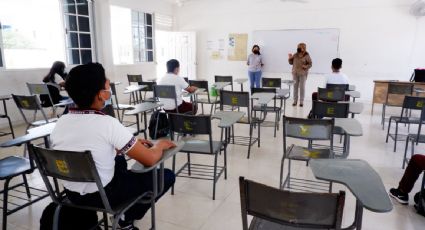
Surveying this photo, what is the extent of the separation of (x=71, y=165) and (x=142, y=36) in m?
7.21

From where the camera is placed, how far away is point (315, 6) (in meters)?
7.37

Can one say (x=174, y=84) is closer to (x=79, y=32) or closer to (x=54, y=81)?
(x=54, y=81)

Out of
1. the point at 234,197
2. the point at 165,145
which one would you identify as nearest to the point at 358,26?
the point at 234,197

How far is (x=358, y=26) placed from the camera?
23.2ft

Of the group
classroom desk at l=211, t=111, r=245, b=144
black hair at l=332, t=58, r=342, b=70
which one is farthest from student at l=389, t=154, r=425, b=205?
black hair at l=332, t=58, r=342, b=70

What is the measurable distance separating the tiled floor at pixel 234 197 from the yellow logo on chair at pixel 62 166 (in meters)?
0.98

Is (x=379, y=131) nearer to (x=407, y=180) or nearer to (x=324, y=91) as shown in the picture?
(x=324, y=91)

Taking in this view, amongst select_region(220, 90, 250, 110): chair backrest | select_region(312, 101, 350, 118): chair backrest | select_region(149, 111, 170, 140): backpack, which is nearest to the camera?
select_region(312, 101, 350, 118): chair backrest

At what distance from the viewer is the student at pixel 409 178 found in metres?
2.27

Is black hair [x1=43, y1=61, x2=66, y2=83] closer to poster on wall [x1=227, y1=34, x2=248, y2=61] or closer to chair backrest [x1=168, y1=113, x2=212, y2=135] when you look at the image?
chair backrest [x1=168, y1=113, x2=212, y2=135]

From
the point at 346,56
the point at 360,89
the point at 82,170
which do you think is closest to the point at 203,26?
the point at 346,56

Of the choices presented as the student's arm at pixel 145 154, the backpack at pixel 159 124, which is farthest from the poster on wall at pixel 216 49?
the student's arm at pixel 145 154

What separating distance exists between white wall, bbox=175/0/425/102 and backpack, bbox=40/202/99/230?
710cm

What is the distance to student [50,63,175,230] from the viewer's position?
1.35m
